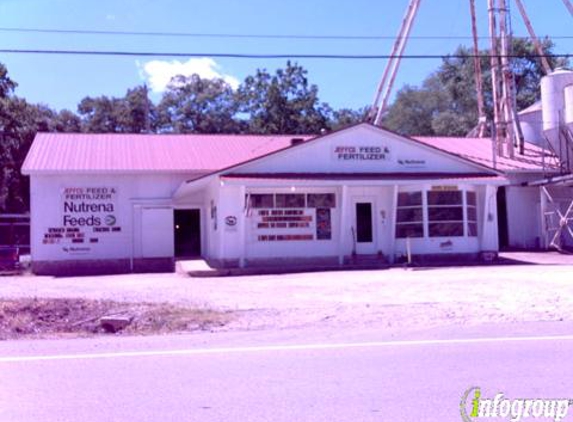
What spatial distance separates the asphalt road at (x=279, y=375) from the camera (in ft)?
20.2

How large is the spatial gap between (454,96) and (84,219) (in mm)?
39541

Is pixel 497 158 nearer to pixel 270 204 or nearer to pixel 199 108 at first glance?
pixel 270 204

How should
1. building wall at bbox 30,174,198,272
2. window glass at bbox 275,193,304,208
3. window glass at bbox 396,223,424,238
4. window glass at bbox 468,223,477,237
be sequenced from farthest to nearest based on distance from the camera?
building wall at bbox 30,174,198,272, window glass at bbox 468,223,477,237, window glass at bbox 396,223,424,238, window glass at bbox 275,193,304,208

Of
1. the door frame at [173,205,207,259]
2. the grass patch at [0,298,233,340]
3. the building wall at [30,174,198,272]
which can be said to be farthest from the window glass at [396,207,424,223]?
the grass patch at [0,298,233,340]

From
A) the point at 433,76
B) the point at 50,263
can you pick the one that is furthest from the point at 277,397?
the point at 433,76

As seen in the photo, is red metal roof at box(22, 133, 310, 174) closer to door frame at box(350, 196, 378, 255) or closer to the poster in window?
the poster in window

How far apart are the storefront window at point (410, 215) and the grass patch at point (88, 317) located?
38.7 ft

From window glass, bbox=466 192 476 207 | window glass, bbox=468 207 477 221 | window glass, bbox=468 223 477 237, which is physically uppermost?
window glass, bbox=466 192 476 207

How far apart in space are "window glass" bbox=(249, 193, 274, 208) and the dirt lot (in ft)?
10.4

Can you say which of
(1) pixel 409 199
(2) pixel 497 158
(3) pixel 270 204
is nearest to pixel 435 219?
(1) pixel 409 199

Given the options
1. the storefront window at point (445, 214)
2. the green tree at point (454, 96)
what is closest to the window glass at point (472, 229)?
the storefront window at point (445, 214)

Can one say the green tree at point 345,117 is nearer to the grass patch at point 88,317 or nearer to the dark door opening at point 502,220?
the dark door opening at point 502,220

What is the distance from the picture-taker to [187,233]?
28.2 m

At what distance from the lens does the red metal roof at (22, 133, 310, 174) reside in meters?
25.6
